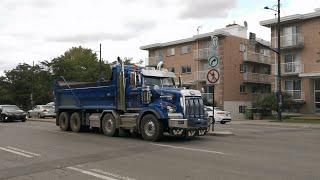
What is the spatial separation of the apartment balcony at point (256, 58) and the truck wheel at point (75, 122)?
39778 millimetres

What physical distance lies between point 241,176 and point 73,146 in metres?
8.03

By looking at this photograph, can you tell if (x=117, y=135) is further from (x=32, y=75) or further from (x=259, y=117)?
(x=32, y=75)

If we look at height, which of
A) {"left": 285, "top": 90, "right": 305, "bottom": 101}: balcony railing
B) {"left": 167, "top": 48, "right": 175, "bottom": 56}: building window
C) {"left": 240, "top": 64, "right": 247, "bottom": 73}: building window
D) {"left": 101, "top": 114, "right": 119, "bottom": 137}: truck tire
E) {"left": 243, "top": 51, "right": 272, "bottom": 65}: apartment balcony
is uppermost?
{"left": 167, "top": 48, "right": 175, "bottom": 56}: building window

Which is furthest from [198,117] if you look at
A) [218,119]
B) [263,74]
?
[263,74]

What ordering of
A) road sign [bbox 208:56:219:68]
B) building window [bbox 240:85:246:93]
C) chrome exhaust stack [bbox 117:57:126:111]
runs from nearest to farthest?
chrome exhaust stack [bbox 117:57:126:111], road sign [bbox 208:56:219:68], building window [bbox 240:85:246:93]

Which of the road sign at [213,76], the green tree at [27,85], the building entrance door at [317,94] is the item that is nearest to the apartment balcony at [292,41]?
the building entrance door at [317,94]

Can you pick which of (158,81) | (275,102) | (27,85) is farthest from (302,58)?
(27,85)

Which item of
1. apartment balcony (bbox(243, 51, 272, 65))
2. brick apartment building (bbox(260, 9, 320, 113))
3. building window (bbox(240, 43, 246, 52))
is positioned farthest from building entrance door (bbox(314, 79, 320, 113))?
building window (bbox(240, 43, 246, 52))

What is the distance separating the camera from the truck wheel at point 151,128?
1827 cm

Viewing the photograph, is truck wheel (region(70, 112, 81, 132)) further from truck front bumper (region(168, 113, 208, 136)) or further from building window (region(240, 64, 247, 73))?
building window (region(240, 64, 247, 73))

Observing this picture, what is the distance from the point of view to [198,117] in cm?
1886

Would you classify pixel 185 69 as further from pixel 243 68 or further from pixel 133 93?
pixel 133 93

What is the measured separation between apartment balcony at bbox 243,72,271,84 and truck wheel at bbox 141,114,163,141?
142 feet

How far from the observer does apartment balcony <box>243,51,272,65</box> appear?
200 ft
